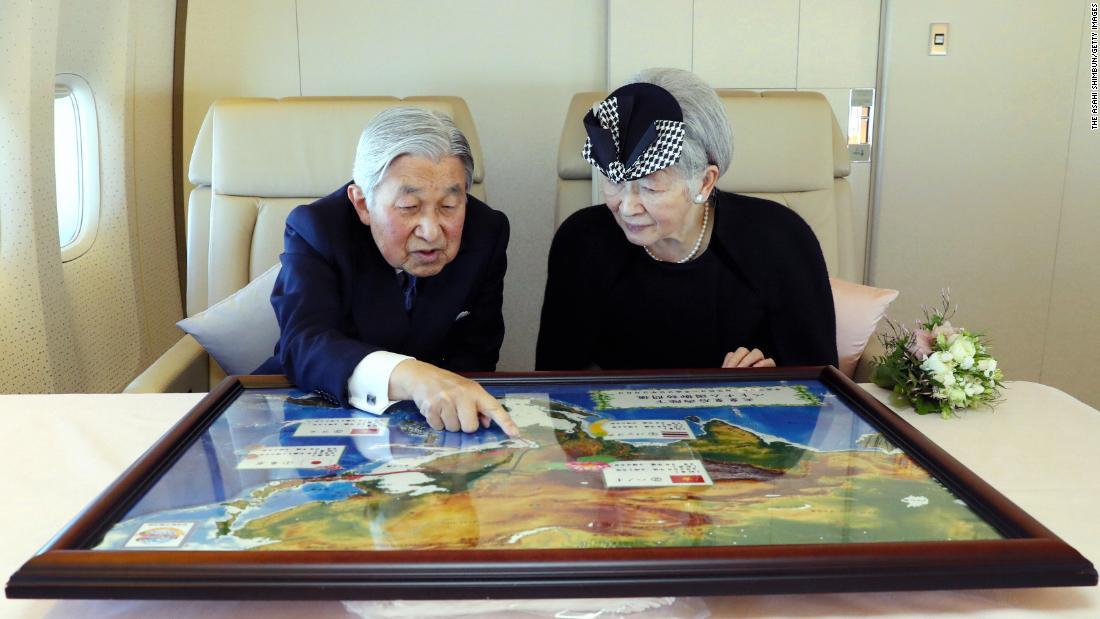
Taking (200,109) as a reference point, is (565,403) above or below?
below

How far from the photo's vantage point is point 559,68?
11.1 feet

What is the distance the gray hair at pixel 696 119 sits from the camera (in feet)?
6.41

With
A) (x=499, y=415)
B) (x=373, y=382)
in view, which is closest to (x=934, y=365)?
(x=499, y=415)

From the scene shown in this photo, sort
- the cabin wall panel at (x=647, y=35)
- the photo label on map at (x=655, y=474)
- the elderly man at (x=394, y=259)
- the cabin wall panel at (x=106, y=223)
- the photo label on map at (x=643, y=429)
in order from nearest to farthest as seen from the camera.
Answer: the photo label on map at (x=655, y=474), the photo label on map at (x=643, y=429), the elderly man at (x=394, y=259), the cabin wall panel at (x=106, y=223), the cabin wall panel at (x=647, y=35)

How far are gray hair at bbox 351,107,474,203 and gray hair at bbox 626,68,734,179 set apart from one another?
44 centimetres

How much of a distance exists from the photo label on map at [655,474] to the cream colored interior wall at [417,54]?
235 centimetres

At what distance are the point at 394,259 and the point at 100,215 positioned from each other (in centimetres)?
172

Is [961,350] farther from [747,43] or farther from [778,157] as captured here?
[747,43]

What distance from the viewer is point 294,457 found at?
52.2 inches

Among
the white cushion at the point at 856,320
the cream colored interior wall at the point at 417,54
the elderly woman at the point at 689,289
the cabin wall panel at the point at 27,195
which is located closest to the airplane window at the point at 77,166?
the cream colored interior wall at the point at 417,54

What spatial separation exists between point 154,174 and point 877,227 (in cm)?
270

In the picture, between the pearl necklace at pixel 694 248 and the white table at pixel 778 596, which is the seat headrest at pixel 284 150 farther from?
the white table at pixel 778 596

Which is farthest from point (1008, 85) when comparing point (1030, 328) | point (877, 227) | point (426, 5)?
point (426, 5)

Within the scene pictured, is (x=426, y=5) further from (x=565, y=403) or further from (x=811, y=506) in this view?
(x=811, y=506)
